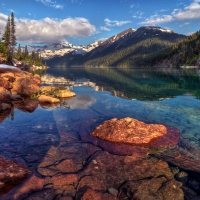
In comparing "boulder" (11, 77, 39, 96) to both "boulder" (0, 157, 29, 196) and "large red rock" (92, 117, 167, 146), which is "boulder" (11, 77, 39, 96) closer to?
"large red rock" (92, 117, 167, 146)

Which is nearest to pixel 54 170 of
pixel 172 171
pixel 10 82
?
pixel 172 171

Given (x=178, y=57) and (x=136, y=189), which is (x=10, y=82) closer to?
(x=136, y=189)

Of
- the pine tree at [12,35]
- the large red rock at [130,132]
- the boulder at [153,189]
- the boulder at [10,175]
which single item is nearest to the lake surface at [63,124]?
the boulder at [10,175]

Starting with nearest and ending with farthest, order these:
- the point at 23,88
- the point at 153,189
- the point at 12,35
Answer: the point at 153,189 < the point at 23,88 < the point at 12,35

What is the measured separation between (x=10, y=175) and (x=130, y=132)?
7.09 m

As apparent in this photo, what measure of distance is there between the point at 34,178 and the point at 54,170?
93 cm

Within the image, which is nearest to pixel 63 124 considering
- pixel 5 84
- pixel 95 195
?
pixel 95 195

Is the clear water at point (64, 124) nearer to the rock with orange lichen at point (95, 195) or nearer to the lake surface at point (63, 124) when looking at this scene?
the lake surface at point (63, 124)

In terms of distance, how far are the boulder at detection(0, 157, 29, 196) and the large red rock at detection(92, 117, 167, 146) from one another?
535cm

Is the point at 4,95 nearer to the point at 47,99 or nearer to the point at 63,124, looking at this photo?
the point at 47,99

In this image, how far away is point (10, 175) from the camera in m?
7.23

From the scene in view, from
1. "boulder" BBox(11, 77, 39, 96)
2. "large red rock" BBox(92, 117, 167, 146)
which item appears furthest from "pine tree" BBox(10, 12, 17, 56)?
"large red rock" BBox(92, 117, 167, 146)

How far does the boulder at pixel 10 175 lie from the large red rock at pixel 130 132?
5.35 meters

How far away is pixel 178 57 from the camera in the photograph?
18812cm
